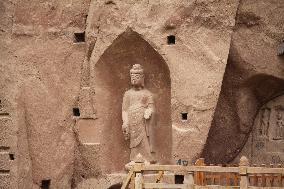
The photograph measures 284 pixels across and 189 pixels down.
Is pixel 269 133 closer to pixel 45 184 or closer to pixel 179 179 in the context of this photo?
pixel 179 179

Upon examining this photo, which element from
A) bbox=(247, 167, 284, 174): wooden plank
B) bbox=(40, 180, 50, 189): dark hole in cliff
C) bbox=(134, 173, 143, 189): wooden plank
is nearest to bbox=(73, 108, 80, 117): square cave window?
bbox=(40, 180, 50, 189): dark hole in cliff

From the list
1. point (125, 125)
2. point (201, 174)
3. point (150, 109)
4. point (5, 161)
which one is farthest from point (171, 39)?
point (5, 161)

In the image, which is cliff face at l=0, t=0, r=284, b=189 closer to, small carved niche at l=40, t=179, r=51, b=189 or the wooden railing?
small carved niche at l=40, t=179, r=51, b=189

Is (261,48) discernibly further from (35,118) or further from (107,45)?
(35,118)

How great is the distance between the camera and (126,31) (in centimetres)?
1622

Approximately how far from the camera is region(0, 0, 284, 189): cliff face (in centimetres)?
1571

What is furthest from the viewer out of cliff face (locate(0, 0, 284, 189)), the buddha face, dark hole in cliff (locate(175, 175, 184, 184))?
the buddha face

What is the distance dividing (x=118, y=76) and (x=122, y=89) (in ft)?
1.10

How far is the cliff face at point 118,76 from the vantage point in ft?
51.5

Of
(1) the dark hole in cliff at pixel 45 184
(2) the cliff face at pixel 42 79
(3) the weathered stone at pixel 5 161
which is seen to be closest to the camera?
(3) the weathered stone at pixel 5 161

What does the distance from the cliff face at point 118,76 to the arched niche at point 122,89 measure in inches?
1.0

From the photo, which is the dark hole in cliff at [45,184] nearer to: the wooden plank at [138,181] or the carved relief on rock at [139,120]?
the carved relief on rock at [139,120]

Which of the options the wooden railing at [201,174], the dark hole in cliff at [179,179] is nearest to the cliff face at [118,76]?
the dark hole in cliff at [179,179]

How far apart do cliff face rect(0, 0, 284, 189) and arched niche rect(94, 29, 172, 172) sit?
0.02 m
